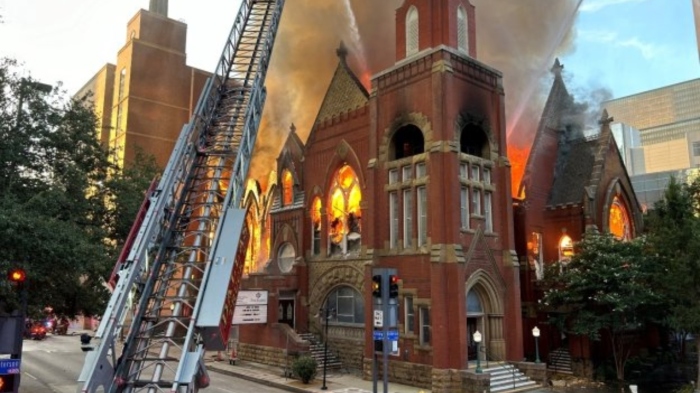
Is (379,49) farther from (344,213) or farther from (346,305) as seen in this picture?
(346,305)

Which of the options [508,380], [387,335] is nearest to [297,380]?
[508,380]

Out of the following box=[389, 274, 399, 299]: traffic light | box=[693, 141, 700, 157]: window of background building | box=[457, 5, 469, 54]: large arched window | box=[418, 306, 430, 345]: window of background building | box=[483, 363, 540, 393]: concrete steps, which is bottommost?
box=[483, 363, 540, 393]: concrete steps

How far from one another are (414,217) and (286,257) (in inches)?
A: 490

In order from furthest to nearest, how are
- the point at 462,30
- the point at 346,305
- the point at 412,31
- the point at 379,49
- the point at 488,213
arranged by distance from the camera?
1. the point at 379,49
2. the point at 346,305
3. the point at 412,31
4. the point at 462,30
5. the point at 488,213

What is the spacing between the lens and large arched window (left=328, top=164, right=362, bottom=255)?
102 ft

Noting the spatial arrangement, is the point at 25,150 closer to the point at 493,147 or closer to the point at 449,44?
the point at 449,44

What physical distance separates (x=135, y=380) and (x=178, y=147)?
595 cm

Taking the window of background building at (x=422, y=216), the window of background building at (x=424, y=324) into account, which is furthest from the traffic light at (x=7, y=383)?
the window of background building at (x=422, y=216)

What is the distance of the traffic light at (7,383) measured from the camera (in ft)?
48.6

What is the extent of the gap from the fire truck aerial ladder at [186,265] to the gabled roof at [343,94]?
554 inches

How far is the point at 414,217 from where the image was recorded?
2692cm

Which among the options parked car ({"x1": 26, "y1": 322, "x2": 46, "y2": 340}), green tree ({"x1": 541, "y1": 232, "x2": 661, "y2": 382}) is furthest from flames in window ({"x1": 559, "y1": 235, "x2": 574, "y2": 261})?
parked car ({"x1": 26, "y1": 322, "x2": 46, "y2": 340})

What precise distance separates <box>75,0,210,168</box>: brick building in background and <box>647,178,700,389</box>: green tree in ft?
172

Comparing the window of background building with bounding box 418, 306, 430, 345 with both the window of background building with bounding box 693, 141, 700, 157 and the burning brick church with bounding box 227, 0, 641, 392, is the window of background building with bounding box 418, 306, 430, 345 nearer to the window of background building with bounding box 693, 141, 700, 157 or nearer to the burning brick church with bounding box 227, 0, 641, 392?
the burning brick church with bounding box 227, 0, 641, 392
